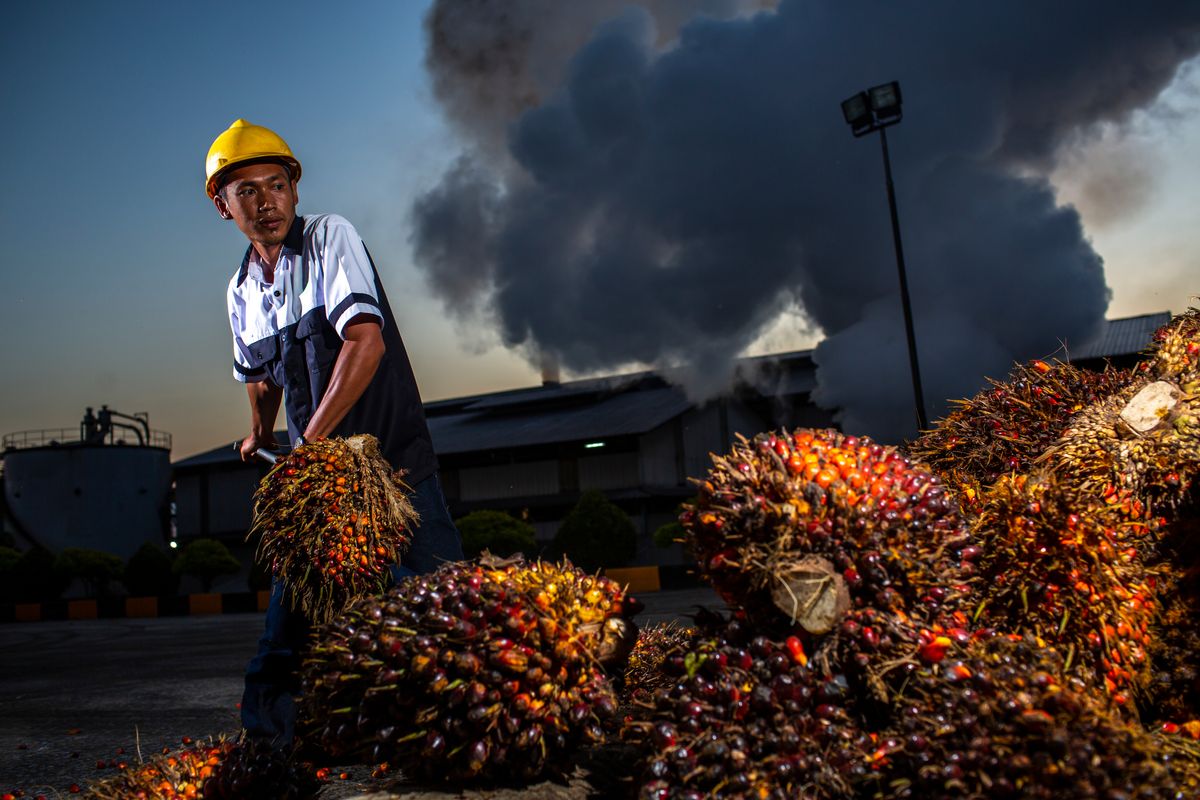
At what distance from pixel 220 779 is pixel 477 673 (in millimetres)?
804

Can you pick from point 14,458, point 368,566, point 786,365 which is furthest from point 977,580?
point 14,458

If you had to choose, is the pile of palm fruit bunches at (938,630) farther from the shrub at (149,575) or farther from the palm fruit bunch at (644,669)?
the shrub at (149,575)

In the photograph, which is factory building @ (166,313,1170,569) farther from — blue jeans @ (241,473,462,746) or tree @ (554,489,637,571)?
blue jeans @ (241,473,462,746)

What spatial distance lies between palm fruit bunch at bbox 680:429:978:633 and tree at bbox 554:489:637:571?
19173 mm

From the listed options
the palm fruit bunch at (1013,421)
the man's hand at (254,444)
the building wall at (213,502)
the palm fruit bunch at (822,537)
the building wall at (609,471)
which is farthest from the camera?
the building wall at (213,502)

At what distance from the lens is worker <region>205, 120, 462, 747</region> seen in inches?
115

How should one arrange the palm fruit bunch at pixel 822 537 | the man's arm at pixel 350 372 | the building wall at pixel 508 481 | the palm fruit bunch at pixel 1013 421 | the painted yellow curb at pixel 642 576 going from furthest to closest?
the building wall at pixel 508 481, the painted yellow curb at pixel 642 576, the man's arm at pixel 350 372, the palm fruit bunch at pixel 1013 421, the palm fruit bunch at pixel 822 537

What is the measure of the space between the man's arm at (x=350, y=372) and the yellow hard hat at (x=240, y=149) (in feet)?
2.22

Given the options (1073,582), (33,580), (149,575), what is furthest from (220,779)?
(33,580)

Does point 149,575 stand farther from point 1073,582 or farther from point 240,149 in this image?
point 1073,582

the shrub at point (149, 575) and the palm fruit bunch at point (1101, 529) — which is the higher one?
the palm fruit bunch at point (1101, 529)

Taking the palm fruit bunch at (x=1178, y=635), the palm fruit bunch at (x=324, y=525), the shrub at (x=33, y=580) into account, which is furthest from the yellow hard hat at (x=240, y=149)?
the shrub at (x=33, y=580)

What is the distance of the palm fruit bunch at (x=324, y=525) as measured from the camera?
2419mm

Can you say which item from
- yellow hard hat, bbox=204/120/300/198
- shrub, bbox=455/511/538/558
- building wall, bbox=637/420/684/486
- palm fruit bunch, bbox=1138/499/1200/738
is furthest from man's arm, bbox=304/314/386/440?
building wall, bbox=637/420/684/486
